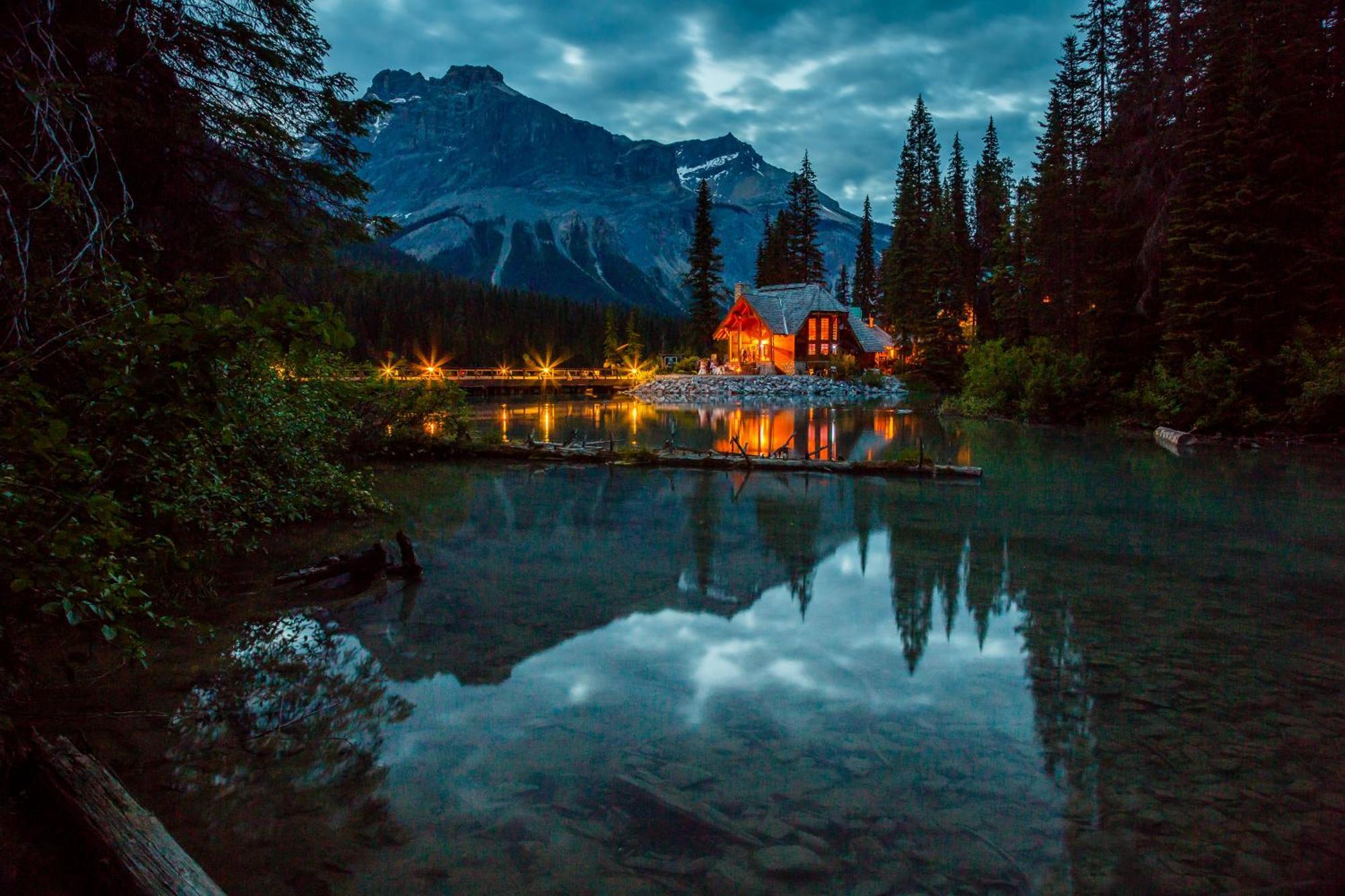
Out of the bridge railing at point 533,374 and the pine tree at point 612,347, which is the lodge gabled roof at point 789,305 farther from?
the pine tree at point 612,347

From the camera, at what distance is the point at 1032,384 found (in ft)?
116

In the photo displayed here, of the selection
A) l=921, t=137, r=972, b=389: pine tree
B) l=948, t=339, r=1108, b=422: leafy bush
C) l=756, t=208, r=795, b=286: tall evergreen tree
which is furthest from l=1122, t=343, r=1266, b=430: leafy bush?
l=756, t=208, r=795, b=286: tall evergreen tree

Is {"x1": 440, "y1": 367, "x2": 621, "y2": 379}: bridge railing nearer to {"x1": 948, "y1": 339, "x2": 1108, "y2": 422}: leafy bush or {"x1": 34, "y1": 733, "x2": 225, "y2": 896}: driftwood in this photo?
{"x1": 948, "y1": 339, "x2": 1108, "y2": 422}: leafy bush

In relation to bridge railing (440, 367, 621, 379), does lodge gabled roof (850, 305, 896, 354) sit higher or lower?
higher

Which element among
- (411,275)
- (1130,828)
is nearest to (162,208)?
(1130,828)

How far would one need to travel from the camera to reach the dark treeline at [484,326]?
9356 centimetres

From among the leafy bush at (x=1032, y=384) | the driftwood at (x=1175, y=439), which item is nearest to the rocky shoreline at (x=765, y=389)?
the leafy bush at (x=1032, y=384)

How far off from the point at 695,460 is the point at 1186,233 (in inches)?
845

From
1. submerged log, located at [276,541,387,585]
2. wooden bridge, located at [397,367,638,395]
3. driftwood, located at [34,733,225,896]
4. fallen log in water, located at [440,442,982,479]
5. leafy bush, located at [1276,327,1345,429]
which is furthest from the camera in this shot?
wooden bridge, located at [397,367,638,395]

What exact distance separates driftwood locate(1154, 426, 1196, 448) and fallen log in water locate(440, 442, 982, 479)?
11.3 m

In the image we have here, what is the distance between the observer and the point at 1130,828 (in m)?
4.57

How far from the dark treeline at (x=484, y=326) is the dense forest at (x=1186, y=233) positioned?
153 feet

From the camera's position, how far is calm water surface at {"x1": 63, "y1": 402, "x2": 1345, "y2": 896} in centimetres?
435

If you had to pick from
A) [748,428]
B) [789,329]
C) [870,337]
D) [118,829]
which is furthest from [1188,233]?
[870,337]
